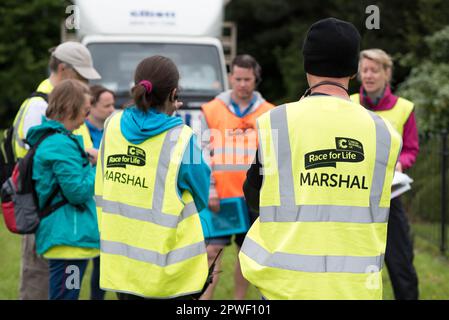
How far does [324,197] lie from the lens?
11.0ft

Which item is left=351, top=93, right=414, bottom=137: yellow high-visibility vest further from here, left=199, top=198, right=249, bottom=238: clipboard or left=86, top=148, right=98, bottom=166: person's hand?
left=86, top=148, right=98, bottom=166: person's hand

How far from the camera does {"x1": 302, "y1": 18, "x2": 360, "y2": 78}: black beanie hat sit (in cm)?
349

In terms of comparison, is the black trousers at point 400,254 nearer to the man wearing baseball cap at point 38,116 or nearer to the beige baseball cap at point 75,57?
the man wearing baseball cap at point 38,116

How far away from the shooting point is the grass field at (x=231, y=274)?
785cm

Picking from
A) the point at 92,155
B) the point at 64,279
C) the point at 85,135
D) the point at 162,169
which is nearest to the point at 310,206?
the point at 162,169

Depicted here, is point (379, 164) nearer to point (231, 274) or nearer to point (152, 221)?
point (152, 221)

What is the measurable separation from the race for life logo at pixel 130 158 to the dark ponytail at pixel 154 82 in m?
0.23

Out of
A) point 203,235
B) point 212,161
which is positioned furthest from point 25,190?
point 212,161

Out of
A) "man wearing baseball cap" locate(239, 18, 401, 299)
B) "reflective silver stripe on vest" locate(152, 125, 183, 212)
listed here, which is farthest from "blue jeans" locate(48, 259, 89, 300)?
"man wearing baseball cap" locate(239, 18, 401, 299)

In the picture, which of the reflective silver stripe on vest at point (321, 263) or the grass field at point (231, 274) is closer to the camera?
the reflective silver stripe on vest at point (321, 263)

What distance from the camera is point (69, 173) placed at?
510 cm

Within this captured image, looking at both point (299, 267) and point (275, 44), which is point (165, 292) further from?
point (275, 44)

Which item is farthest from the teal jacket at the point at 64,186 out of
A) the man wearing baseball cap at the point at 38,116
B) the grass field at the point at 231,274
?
the grass field at the point at 231,274

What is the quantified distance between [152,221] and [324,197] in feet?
3.53
